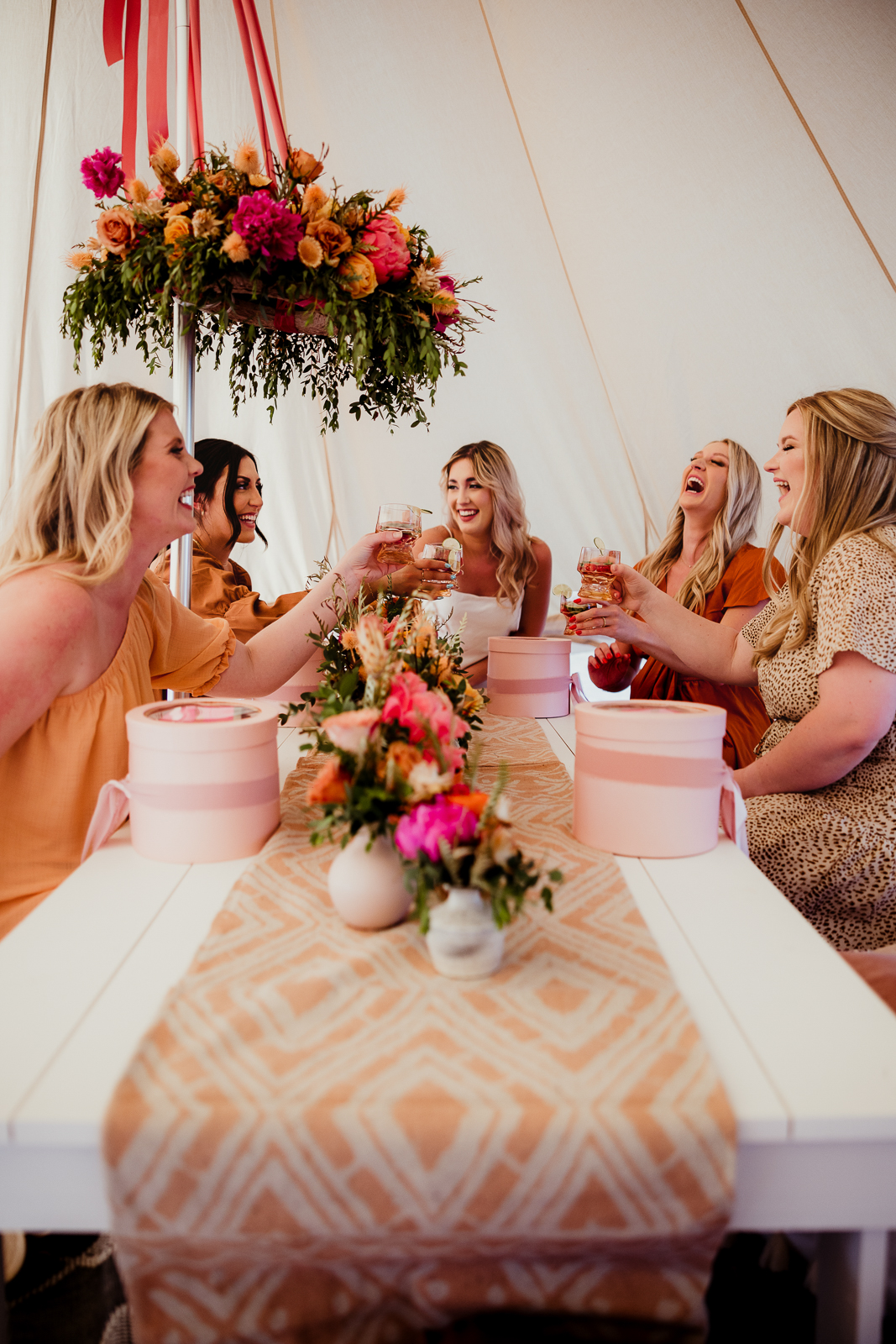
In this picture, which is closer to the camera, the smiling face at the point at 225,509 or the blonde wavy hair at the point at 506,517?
the smiling face at the point at 225,509

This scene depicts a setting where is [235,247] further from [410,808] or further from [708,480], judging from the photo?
[708,480]

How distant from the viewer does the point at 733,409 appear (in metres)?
3.53

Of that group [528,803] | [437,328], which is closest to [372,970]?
[528,803]

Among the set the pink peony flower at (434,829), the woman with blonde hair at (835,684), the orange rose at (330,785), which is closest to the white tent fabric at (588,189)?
the woman with blonde hair at (835,684)

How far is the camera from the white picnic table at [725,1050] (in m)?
0.60

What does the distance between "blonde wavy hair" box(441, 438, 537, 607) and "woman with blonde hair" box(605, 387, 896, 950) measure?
1308mm

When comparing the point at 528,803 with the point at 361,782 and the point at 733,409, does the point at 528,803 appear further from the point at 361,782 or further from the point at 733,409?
the point at 733,409

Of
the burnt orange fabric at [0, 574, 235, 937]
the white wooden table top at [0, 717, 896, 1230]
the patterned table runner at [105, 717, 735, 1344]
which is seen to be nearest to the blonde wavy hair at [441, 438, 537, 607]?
the burnt orange fabric at [0, 574, 235, 937]

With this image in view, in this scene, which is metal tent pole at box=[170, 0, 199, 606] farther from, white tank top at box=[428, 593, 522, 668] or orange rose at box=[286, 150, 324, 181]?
white tank top at box=[428, 593, 522, 668]

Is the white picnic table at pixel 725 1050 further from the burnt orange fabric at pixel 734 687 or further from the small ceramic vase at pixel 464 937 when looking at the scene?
the burnt orange fabric at pixel 734 687

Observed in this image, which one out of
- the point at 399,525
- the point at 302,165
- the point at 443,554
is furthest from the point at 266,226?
the point at 443,554

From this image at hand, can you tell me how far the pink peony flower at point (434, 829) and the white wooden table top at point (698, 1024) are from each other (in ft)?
0.79

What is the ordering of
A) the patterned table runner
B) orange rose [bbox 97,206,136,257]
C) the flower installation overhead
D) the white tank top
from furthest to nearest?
the white tank top < orange rose [bbox 97,206,136,257] < the flower installation overhead < the patterned table runner

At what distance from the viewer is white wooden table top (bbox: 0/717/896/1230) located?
0.60 meters
